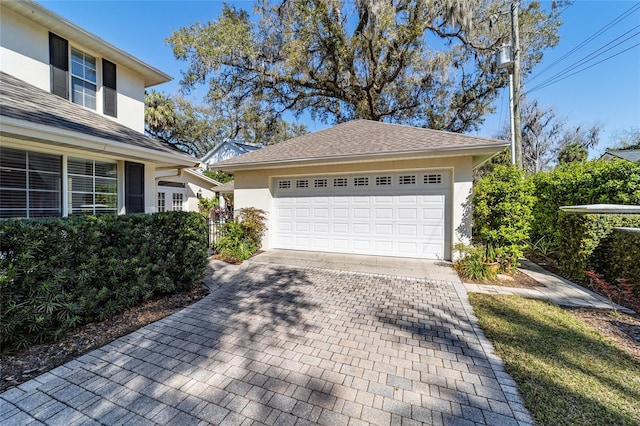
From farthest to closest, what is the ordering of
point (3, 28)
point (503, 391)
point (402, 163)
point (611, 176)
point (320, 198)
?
point (320, 198)
point (402, 163)
point (611, 176)
point (3, 28)
point (503, 391)

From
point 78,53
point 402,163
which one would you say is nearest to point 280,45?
point 78,53

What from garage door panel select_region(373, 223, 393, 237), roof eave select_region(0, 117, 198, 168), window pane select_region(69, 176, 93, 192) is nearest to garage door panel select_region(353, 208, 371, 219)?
garage door panel select_region(373, 223, 393, 237)

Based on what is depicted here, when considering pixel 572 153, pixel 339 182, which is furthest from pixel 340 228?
pixel 572 153

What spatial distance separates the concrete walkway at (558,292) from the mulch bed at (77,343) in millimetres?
5543

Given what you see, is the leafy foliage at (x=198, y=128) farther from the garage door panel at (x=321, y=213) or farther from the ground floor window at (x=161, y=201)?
the garage door panel at (x=321, y=213)

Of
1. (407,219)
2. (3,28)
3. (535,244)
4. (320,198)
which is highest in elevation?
(3,28)

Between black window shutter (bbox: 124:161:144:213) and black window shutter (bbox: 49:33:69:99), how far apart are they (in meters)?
1.92

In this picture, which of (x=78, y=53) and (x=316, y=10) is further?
(x=316, y=10)

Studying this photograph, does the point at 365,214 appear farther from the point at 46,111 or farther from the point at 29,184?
the point at 29,184

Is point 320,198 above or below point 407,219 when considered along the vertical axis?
above

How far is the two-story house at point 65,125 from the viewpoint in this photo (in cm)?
425

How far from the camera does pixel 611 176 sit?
18.0ft

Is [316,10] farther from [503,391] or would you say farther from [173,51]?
[503,391]

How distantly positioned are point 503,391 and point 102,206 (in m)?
7.36
